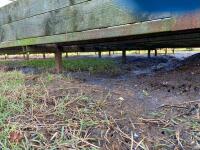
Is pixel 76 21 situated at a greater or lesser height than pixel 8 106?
greater

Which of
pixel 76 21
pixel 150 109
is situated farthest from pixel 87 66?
pixel 150 109

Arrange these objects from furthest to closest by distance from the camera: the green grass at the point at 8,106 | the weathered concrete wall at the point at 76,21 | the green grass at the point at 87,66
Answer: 1. the green grass at the point at 87,66
2. the weathered concrete wall at the point at 76,21
3. the green grass at the point at 8,106

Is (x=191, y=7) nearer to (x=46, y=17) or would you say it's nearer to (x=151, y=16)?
(x=151, y=16)

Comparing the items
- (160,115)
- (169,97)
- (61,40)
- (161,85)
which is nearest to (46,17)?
(61,40)

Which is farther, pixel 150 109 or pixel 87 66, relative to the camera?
pixel 87 66

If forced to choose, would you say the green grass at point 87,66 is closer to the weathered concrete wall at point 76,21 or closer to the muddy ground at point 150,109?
the weathered concrete wall at point 76,21

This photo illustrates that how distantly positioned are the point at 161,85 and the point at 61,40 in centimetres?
129

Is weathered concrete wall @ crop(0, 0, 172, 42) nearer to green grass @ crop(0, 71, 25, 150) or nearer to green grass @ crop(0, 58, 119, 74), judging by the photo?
green grass @ crop(0, 71, 25, 150)

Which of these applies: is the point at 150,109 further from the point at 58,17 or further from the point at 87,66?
the point at 87,66

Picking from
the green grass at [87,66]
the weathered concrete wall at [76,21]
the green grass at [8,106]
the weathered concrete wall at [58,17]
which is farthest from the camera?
the green grass at [87,66]

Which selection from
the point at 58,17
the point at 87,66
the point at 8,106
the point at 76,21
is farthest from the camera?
the point at 87,66

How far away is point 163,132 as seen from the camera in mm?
2529

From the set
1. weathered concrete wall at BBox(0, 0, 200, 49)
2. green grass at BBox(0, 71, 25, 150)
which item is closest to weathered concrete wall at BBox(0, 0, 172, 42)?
Answer: weathered concrete wall at BBox(0, 0, 200, 49)

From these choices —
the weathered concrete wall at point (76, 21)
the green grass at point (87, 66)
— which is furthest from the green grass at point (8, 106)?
the green grass at point (87, 66)
